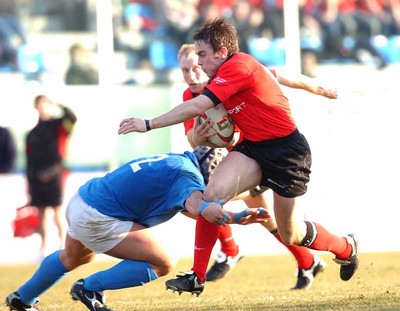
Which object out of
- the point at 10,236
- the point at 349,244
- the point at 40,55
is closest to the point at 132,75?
the point at 40,55

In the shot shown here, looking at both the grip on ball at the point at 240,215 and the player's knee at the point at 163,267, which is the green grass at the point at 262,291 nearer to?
the player's knee at the point at 163,267

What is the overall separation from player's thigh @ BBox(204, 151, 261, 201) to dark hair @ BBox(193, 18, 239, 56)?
2.38 feet

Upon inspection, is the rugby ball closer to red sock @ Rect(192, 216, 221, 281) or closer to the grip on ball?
red sock @ Rect(192, 216, 221, 281)

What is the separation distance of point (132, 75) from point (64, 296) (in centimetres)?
590

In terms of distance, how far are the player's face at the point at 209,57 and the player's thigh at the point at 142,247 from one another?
121cm

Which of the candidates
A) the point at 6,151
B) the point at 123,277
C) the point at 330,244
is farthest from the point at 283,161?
the point at 6,151

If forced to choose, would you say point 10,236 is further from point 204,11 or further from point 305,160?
point 305,160

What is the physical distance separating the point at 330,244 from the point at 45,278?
6.66 ft

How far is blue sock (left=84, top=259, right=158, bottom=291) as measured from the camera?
6.36 m

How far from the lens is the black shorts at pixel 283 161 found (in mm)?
6910

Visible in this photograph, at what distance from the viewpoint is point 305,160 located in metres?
7.02

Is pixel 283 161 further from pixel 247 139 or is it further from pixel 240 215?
pixel 240 215

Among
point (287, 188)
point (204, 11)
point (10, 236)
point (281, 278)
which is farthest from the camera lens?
point (204, 11)

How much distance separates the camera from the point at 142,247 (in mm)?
6328
